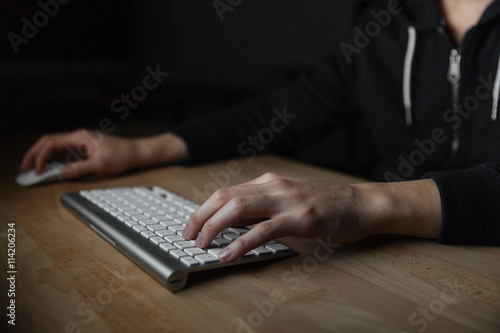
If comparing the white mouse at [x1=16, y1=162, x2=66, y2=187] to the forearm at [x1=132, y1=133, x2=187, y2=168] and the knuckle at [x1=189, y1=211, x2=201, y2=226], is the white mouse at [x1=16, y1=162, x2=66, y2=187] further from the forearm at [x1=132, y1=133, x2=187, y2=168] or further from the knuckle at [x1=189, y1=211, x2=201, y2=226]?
the knuckle at [x1=189, y1=211, x2=201, y2=226]

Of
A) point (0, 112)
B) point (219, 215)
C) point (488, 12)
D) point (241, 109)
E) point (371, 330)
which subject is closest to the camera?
point (371, 330)

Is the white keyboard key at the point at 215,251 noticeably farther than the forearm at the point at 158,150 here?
No

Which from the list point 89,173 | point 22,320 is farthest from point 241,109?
point 22,320

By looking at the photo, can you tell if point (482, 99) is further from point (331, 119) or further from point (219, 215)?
point (219, 215)

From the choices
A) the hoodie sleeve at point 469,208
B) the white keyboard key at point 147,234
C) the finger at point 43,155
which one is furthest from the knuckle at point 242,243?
the finger at point 43,155

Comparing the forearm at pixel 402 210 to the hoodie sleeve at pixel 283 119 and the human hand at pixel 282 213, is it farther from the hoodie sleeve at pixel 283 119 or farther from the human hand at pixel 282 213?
the hoodie sleeve at pixel 283 119

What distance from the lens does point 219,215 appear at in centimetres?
51

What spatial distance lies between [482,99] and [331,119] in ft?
1.18

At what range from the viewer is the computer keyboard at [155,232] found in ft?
1.55

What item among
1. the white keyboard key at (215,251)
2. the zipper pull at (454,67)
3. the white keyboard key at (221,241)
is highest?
the zipper pull at (454,67)

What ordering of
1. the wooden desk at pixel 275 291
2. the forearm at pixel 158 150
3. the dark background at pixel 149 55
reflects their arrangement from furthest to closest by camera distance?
the dark background at pixel 149 55
the forearm at pixel 158 150
the wooden desk at pixel 275 291

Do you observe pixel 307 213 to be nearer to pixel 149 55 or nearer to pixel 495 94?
pixel 495 94

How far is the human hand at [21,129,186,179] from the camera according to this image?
0.90m

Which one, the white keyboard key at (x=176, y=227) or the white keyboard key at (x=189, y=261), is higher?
the white keyboard key at (x=189, y=261)
